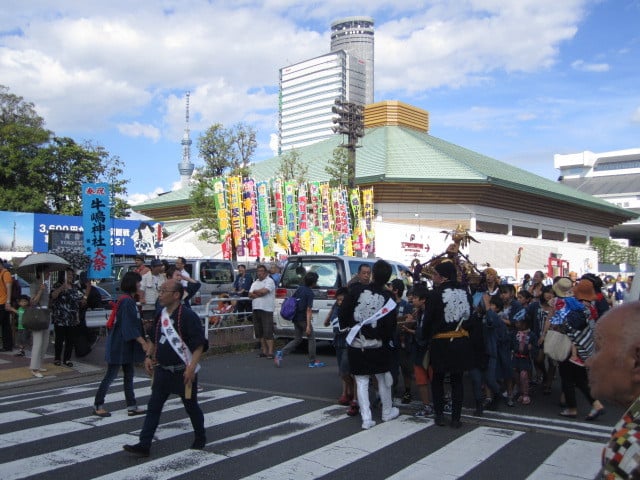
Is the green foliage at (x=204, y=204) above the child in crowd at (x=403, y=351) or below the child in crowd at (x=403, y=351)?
above

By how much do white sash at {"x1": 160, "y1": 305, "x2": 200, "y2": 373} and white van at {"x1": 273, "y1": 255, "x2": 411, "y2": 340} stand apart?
6.72 m

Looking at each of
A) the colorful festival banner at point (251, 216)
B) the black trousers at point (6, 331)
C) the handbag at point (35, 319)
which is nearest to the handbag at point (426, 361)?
the handbag at point (35, 319)

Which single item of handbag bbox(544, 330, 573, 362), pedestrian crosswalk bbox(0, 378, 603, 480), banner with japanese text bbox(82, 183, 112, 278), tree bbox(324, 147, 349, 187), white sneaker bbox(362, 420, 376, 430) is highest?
tree bbox(324, 147, 349, 187)

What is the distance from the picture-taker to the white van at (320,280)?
12859mm

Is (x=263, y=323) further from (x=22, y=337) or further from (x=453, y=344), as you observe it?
(x=453, y=344)

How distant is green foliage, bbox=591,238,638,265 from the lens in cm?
6172

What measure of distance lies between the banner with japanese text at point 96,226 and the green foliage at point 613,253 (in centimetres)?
5459

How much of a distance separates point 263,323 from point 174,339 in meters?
6.44

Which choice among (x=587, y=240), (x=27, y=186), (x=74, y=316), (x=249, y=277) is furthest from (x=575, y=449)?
(x=587, y=240)

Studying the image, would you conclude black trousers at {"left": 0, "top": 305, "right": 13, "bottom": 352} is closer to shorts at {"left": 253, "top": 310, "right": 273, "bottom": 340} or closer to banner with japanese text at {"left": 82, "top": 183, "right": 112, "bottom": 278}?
banner with japanese text at {"left": 82, "top": 183, "right": 112, "bottom": 278}

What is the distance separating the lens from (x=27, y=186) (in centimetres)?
3759

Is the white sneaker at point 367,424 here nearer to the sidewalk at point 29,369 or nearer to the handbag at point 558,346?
the handbag at point 558,346

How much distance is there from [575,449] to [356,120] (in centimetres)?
2092

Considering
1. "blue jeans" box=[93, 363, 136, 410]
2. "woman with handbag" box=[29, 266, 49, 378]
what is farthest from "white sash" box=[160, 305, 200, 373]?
"woman with handbag" box=[29, 266, 49, 378]
